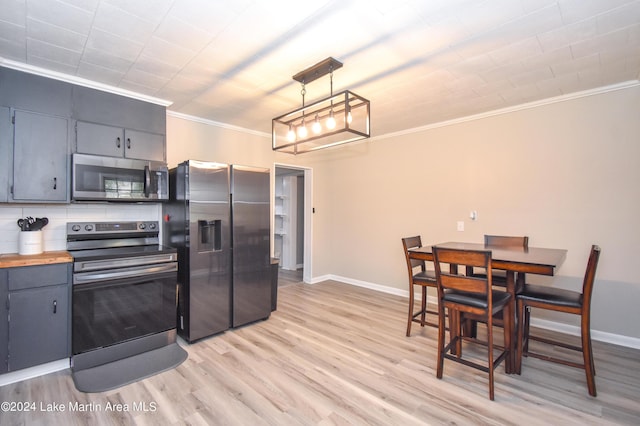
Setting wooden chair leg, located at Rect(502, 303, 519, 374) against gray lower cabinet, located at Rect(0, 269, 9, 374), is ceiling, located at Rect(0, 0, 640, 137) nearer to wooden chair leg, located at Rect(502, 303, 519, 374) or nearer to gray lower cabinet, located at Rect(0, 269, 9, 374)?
gray lower cabinet, located at Rect(0, 269, 9, 374)

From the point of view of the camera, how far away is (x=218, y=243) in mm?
3254

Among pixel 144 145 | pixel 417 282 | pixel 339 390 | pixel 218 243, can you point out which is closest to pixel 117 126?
pixel 144 145

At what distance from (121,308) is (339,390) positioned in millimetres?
2030

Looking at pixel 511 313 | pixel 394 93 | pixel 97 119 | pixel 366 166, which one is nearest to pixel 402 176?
pixel 366 166

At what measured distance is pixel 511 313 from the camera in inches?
95.0

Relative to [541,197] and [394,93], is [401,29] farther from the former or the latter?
[541,197]

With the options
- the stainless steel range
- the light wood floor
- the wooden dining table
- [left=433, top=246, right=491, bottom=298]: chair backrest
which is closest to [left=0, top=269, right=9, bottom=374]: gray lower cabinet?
the light wood floor

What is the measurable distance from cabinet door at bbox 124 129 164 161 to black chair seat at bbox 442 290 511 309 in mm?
3193

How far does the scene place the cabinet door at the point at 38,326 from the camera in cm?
231

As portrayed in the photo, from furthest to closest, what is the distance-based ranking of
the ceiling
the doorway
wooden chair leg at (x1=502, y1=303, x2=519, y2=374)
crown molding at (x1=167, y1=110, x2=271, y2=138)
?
the doorway, crown molding at (x1=167, y1=110, x2=271, y2=138), wooden chair leg at (x1=502, y1=303, x2=519, y2=374), the ceiling

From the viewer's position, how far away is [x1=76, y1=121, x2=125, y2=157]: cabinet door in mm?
2844

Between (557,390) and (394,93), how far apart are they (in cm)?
289

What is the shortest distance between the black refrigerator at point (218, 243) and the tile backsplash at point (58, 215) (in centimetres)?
34

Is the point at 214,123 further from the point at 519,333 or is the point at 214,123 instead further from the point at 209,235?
the point at 519,333
